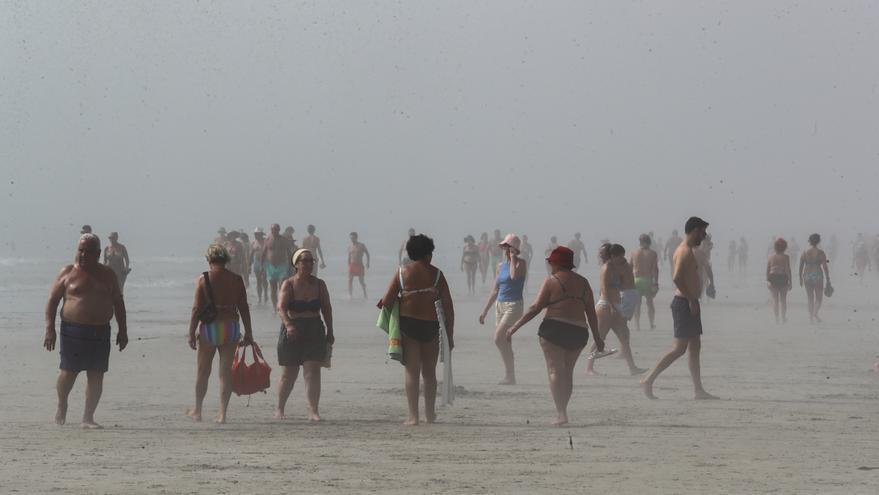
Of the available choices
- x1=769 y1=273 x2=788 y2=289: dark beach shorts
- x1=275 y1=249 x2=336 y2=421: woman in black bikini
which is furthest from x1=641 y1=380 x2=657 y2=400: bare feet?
x1=769 y1=273 x2=788 y2=289: dark beach shorts

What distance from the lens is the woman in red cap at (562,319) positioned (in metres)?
11.7

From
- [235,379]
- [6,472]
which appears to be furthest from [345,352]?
[6,472]

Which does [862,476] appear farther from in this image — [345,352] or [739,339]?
[739,339]

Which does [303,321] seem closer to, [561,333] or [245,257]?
[561,333]

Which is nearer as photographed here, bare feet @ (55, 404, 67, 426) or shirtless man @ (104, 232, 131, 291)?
bare feet @ (55, 404, 67, 426)

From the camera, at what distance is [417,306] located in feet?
38.0

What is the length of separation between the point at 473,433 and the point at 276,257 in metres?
17.0

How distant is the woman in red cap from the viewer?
38.3ft

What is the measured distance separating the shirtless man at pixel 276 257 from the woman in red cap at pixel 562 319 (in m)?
16.3

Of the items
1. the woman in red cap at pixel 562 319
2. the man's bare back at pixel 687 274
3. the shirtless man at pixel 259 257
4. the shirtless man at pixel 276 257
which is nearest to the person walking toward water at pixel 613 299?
the man's bare back at pixel 687 274

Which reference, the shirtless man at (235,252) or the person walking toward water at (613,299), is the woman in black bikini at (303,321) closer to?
the person walking toward water at (613,299)

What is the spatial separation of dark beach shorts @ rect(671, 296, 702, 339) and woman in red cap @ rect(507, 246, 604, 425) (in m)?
1.87

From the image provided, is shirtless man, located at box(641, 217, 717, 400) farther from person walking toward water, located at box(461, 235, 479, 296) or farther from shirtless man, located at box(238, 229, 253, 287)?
person walking toward water, located at box(461, 235, 479, 296)

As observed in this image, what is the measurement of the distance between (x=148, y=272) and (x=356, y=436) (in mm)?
58340
